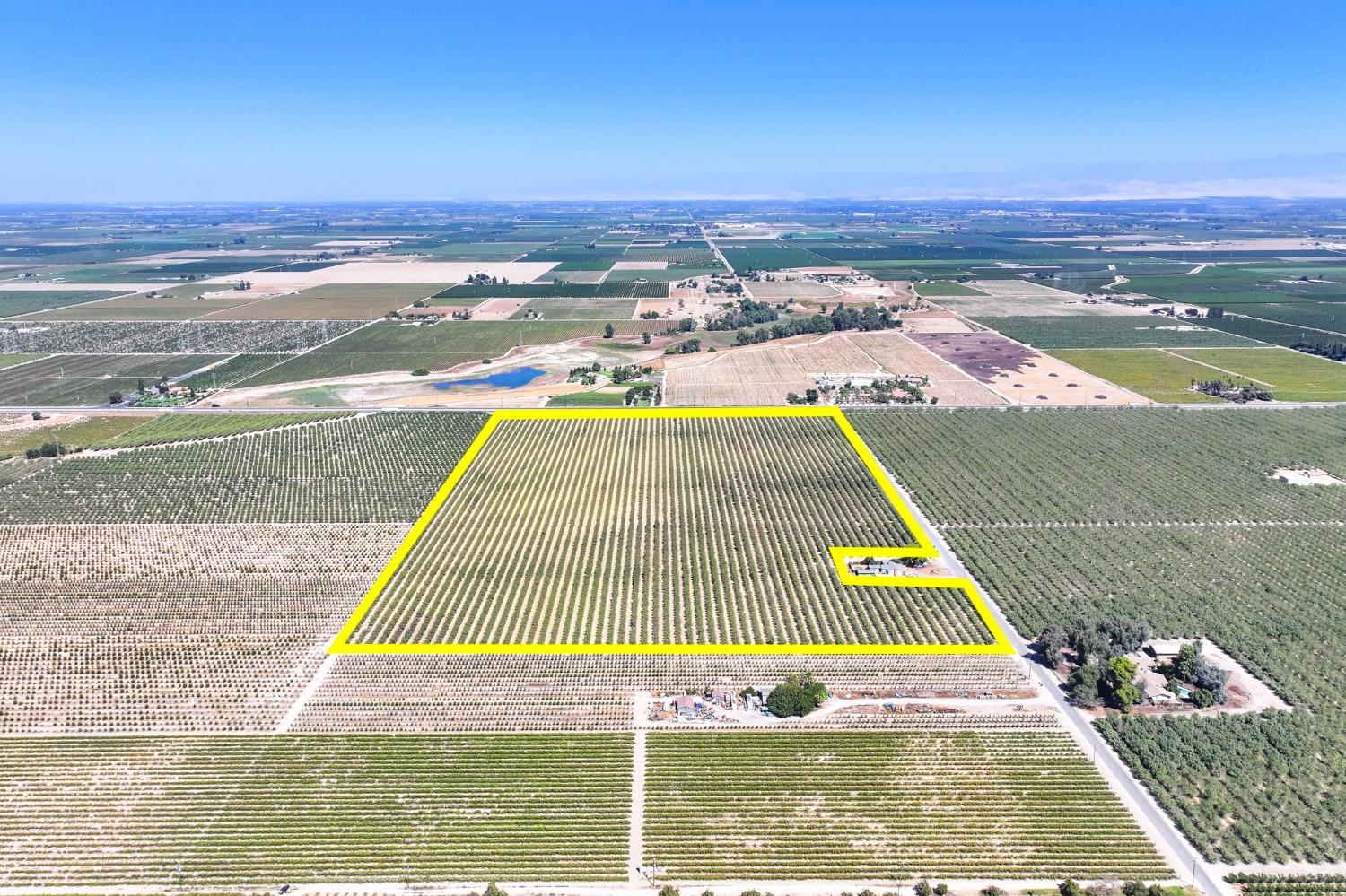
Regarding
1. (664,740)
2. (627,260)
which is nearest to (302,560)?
(664,740)

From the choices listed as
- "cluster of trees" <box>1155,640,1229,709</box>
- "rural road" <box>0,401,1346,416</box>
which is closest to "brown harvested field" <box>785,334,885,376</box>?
"rural road" <box>0,401,1346,416</box>

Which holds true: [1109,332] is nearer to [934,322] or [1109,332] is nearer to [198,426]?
[934,322]

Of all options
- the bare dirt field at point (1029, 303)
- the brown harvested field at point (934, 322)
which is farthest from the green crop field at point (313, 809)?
the bare dirt field at point (1029, 303)

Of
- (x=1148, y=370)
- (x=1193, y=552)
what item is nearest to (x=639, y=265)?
(x=1148, y=370)

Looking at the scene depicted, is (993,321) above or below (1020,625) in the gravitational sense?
above

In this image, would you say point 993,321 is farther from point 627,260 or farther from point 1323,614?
point 627,260
